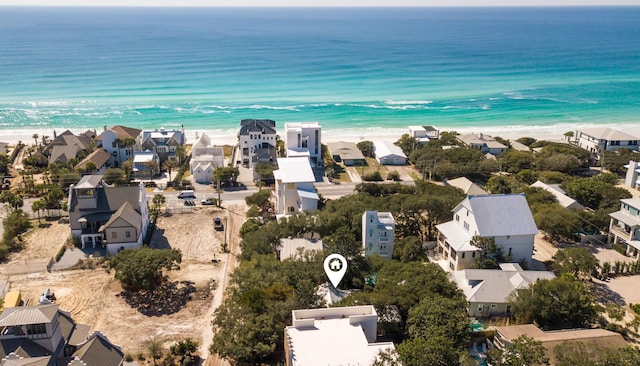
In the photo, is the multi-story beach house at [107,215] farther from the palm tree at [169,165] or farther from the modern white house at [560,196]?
the modern white house at [560,196]

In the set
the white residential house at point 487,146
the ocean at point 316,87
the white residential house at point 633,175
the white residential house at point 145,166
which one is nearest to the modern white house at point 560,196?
the white residential house at point 633,175

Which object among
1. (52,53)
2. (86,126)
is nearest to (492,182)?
(86,126)

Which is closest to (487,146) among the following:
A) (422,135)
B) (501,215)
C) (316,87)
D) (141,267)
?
(422,135)

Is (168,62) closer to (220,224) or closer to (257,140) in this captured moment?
(257,140)

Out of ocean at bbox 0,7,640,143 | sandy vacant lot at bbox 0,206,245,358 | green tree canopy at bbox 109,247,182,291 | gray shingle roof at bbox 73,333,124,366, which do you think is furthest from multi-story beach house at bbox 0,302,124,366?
ocean at bbox 0,7,640,143

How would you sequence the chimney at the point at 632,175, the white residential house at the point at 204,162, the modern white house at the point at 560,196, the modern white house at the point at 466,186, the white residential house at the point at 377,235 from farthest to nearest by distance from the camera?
the white residential house at the point at 204,162
the chimney at the point at 632,175
the modern white house at the point at 466,186
the modern white house at the point at 560,196
the white residential house at the point at 377,235

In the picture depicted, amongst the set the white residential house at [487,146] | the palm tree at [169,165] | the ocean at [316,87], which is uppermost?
the ocean at [316,87]
